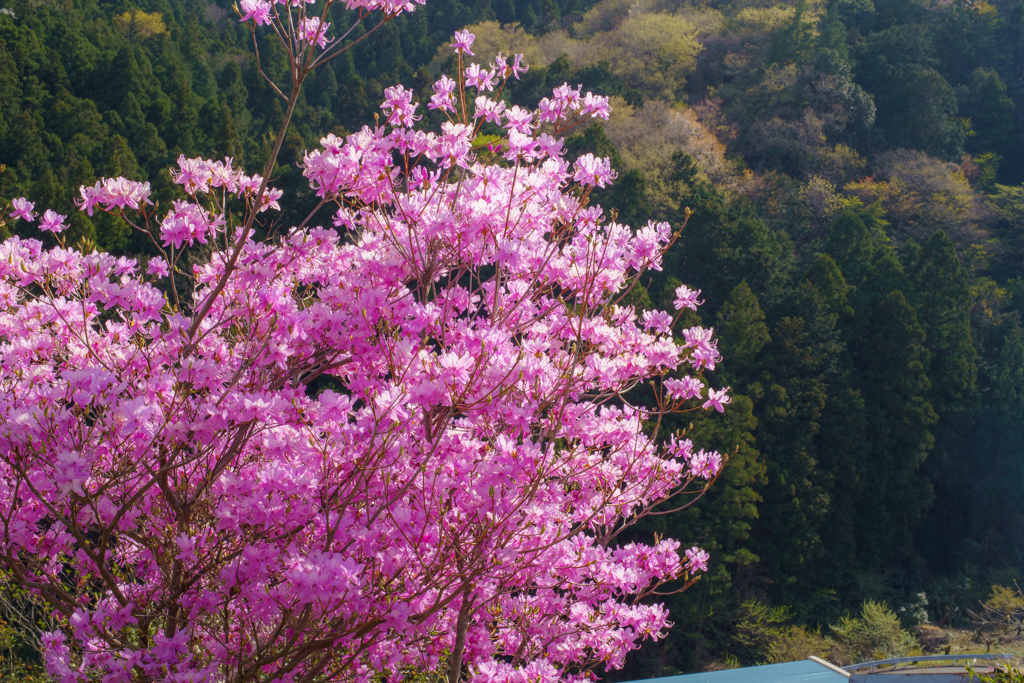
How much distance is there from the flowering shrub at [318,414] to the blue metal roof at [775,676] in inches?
83.2

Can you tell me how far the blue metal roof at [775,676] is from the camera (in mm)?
4465

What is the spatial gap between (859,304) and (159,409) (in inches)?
572

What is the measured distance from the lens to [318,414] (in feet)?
6.69

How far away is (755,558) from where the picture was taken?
1143 centimetres

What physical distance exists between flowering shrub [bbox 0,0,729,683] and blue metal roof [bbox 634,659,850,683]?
2114mm

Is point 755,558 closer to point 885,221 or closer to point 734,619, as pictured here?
point 734,619

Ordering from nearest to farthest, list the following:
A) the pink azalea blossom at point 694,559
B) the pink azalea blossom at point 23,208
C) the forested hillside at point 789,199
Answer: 1. the pink azalea blossom at point 23,208
2. the pink azalea blossom at point 694,559
3. the forested hillside at point 789,199

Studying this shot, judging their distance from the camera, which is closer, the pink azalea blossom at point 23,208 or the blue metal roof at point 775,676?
the pink azalea blossom at point 23,208

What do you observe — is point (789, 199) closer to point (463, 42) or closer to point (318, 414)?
point (463, 42)

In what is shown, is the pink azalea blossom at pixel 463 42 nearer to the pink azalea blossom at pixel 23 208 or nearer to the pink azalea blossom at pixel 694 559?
the pink azalea blossom at pixel 23 208

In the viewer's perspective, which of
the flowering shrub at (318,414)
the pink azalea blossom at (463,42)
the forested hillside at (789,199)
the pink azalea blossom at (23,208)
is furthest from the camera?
the forested hillside at (789,199)

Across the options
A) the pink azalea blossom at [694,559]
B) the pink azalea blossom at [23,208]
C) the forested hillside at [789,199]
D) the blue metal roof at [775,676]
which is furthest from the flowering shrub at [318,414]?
the forested hillside at [789,199]

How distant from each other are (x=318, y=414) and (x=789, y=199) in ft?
58.4

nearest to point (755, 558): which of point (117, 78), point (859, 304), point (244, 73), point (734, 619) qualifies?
point (734, 619)
